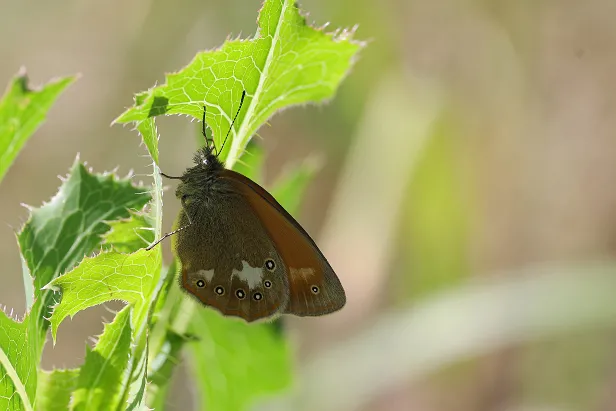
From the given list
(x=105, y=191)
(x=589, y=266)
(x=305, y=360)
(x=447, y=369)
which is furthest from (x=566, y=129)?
(x=105, y=191)

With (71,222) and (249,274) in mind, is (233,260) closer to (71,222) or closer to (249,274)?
(249,274)

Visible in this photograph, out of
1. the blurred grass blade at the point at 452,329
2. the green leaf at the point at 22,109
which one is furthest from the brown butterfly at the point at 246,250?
the blurred grass blade at the point at 452,329

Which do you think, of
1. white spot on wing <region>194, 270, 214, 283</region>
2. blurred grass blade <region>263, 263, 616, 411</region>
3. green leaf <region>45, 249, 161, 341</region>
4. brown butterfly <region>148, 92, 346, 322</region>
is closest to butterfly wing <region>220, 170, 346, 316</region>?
brown butterfly <region>148, 92, 346, 322</region>

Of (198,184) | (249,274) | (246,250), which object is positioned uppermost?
(198,184)

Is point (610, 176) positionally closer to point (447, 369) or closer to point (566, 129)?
point (566, 129)

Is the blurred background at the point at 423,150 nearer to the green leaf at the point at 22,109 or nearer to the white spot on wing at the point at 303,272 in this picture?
the white spot on wing at the point at 303,272

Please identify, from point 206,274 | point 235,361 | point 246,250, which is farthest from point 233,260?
point 235,361

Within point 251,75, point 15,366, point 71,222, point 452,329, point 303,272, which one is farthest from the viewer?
point 452,329

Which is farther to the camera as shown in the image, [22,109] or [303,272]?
[303,272]
